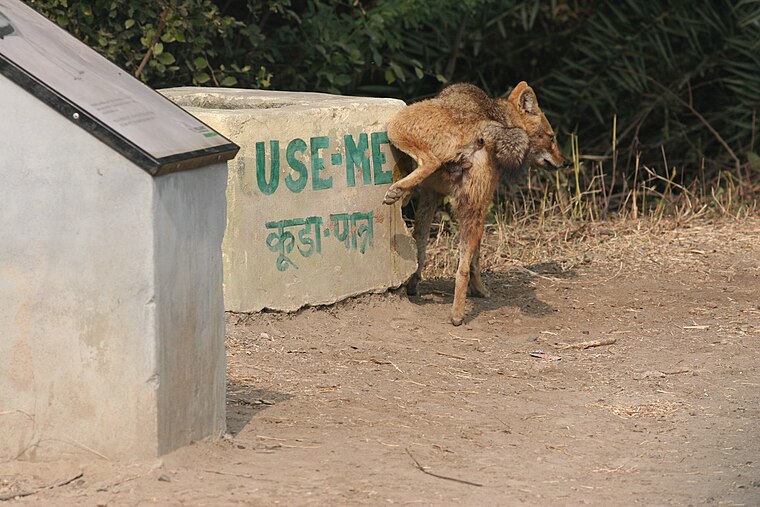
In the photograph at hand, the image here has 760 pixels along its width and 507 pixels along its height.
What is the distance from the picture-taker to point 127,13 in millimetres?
8586

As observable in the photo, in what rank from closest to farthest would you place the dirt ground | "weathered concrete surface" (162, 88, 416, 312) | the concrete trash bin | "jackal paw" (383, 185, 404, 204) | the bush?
the concrete trash bin < the dirt ground < "weathered concrete surface" (162, 88, 416, 312) < "jackal paw" (383, 185, 404, 204) < the bush

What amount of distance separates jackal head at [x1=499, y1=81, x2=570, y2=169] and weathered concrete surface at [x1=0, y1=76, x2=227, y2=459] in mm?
3377

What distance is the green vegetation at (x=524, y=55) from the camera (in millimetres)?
8758

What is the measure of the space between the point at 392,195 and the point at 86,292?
2.77 m

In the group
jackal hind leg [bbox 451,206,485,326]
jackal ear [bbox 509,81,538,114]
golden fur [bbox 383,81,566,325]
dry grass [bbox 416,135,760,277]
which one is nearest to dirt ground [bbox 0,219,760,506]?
jackal hind leg [bbox 451,206,485,326]

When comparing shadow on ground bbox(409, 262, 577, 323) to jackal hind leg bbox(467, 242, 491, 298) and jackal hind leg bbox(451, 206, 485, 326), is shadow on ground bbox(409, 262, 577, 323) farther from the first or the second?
jackal hind leg bbox(451, 206, 485, 326)

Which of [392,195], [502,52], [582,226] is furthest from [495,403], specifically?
[502,52]

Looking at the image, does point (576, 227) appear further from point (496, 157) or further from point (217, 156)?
point (217, 156)

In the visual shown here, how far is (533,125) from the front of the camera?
23.6ft

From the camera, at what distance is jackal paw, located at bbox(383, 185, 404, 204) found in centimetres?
643

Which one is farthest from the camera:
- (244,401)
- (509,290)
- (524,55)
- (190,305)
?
(524,55)

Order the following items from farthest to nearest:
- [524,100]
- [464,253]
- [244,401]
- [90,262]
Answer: [524,100] < [464,253] < [244,401] < [90,262]

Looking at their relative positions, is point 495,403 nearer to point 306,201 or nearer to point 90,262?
point 306,201

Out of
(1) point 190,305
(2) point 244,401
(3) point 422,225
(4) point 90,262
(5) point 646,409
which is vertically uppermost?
(3) point 422,225
